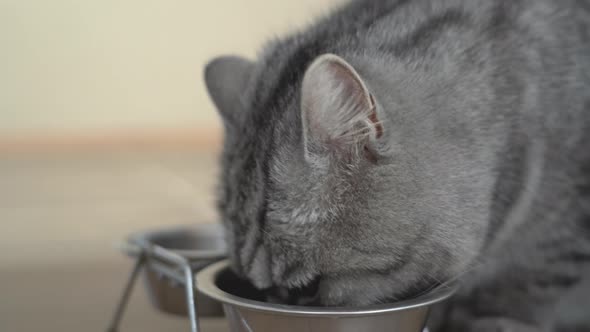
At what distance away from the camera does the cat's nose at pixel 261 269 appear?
0.91m

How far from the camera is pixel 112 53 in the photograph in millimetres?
3170

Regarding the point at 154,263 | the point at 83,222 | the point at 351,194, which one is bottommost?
the point at 83,222

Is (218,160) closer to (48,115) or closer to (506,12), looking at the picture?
(506,12)

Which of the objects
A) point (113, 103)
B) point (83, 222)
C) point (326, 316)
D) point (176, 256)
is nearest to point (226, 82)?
point (176, 256)

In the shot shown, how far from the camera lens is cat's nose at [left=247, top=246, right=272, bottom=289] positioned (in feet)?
2.99

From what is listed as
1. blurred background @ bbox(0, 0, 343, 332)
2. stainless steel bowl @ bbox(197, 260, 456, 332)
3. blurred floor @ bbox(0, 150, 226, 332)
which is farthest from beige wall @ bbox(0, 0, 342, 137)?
stainless steel bowl @ bbox(197, 260, 456, 332)

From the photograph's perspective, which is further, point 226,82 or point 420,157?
point 226,82

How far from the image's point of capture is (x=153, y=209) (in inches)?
95.7

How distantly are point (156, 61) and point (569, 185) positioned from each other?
8.28 feet

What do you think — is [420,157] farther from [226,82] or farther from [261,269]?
[226,82]

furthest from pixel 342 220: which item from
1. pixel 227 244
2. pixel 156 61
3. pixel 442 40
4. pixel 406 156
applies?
pixel 156 61

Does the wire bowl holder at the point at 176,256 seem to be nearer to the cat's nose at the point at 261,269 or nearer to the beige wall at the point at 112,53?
the cat's nose at the point at 261,269

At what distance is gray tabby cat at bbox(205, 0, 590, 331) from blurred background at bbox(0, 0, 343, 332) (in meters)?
1.29

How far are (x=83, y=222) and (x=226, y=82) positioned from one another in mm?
1306
